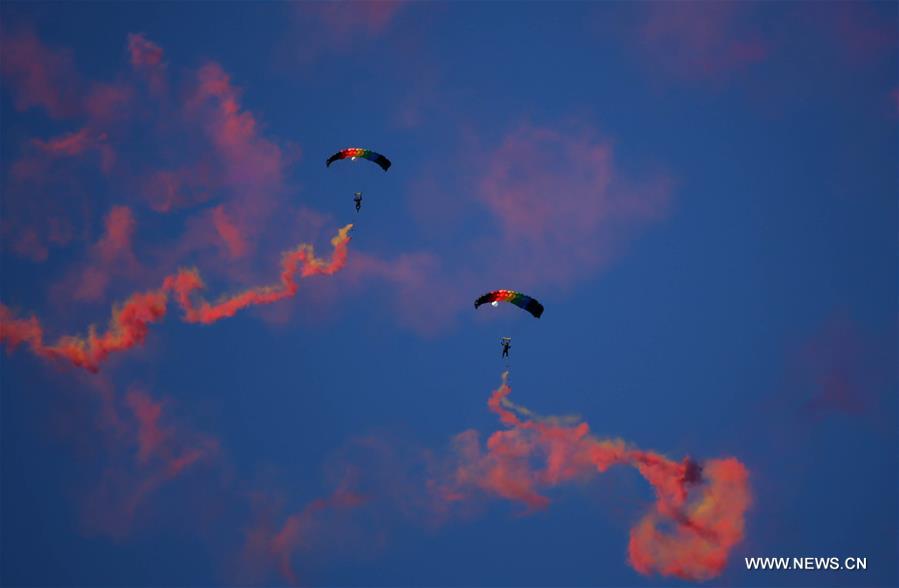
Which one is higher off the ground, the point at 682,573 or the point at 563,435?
the point at 563,435

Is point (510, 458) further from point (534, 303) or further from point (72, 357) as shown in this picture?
point (72, 357)

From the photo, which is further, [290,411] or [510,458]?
[290,411]

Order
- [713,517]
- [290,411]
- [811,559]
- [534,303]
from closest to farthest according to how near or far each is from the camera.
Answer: [534,303] → [713,517] → [811,559] → [290,411]

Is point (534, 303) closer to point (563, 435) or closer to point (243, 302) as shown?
point (563, 435)

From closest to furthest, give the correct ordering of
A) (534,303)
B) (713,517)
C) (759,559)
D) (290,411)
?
(534,303) → (713,517) → (759,559) → (290,411)

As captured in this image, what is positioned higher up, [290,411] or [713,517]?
[290,411]

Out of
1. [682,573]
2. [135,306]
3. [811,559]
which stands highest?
[135,306]

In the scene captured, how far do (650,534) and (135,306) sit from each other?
29.6 meters

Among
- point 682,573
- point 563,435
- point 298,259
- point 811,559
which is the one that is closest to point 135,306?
point 298,259

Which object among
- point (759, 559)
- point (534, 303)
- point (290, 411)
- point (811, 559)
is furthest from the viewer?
point (290, 411)

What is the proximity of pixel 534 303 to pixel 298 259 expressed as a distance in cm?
1820

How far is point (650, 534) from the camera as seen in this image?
174 ft

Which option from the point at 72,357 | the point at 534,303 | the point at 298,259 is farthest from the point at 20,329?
the point at 534,303

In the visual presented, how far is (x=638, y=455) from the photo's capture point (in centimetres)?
5369
